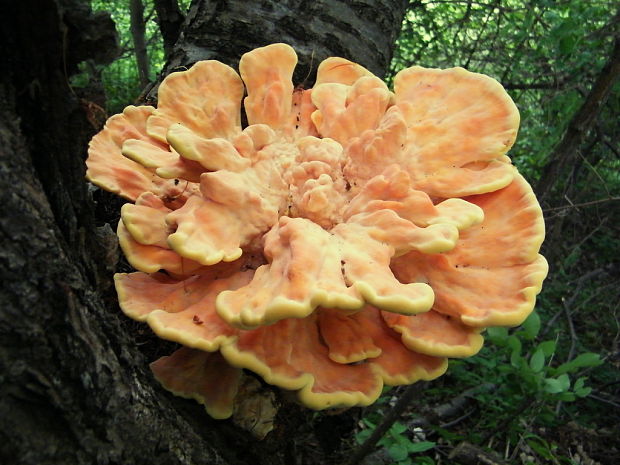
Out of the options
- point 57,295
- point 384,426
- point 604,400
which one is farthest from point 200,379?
point 604,400

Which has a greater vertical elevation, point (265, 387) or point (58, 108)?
point (58, 108)

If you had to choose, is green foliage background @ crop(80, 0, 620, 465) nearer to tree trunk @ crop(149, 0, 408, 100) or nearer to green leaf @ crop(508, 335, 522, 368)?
green leaf @ crop(508, 335, 522, 368)

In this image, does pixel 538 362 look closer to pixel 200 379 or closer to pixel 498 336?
pixel 498 336

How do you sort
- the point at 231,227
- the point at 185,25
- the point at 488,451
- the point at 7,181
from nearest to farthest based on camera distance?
1. the point at 7,181
2. the point at 231,227
3. the point at 185,25
4. the point at 488,451

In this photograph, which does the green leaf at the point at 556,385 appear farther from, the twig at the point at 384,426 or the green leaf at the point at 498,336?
the twig at the point at 384,426

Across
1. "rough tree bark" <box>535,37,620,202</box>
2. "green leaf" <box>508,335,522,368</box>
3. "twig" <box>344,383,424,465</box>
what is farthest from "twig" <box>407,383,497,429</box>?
"rough tree bark" <box>535,37,620,202</box>

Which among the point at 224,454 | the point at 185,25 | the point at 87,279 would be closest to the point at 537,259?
the point at 224,454

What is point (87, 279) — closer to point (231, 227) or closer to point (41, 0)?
point (231, 227)
